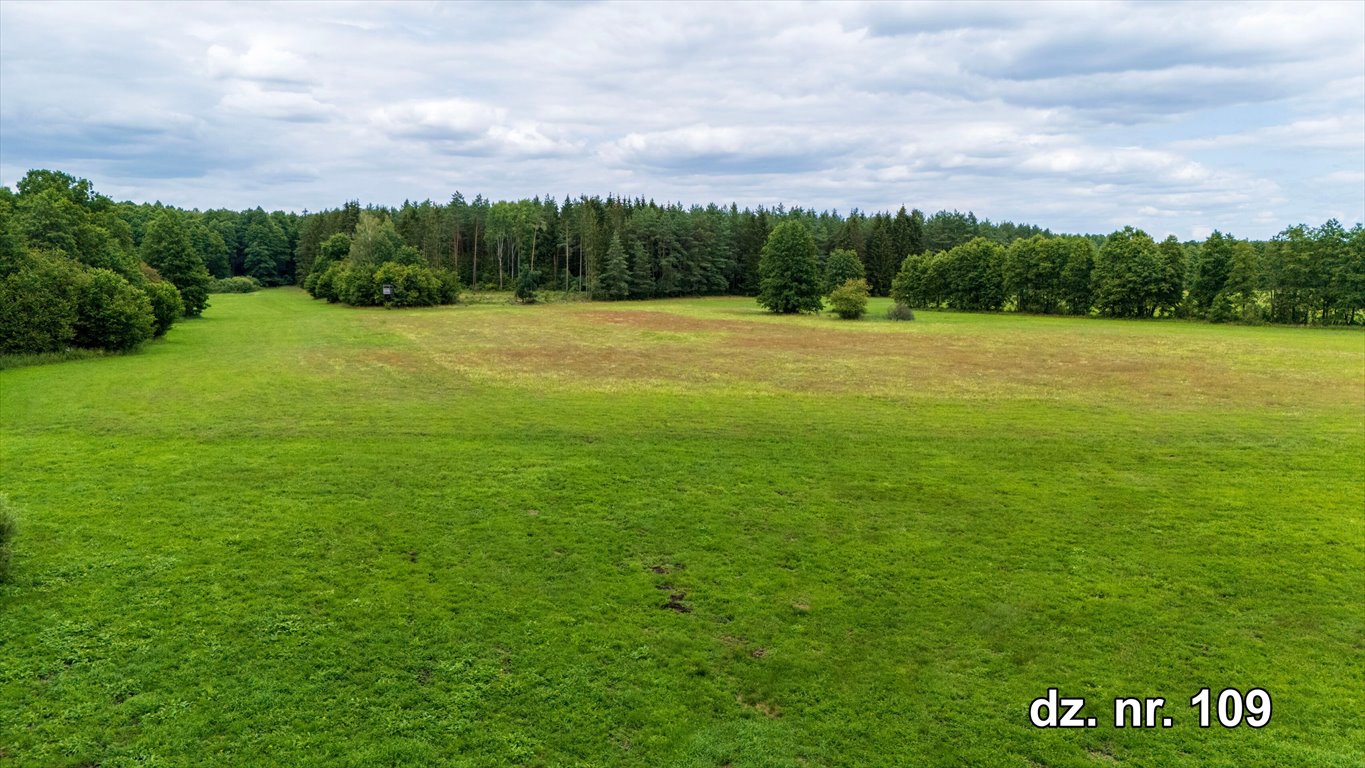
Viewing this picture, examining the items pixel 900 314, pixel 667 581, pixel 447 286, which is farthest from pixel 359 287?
pixel 667 581

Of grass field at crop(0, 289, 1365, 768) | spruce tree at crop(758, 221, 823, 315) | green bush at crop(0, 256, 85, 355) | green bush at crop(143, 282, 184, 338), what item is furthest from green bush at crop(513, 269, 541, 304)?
grass field at crop(0, 289, 1365, 768)

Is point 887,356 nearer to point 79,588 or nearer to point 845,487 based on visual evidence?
point 845,487

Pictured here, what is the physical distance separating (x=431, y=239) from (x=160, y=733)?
335 ft

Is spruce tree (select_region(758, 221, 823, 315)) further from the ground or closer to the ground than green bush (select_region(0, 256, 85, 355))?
further from the ground

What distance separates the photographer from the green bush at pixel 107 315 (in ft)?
125

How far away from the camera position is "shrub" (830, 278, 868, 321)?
75.6 metres

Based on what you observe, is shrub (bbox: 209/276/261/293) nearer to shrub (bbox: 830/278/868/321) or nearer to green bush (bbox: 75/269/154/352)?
green bush (bbox: 75/269/154/352)

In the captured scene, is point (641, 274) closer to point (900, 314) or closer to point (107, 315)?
point (900, 314)

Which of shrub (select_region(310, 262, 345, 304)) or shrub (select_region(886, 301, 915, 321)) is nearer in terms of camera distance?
shrub (select_region(886, 301, 915, 321))

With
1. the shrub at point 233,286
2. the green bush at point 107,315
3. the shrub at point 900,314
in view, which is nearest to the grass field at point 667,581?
the green bush at point 107,315

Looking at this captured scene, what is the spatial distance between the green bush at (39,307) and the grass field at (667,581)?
11712 millimetres

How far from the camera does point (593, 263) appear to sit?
103688 mm

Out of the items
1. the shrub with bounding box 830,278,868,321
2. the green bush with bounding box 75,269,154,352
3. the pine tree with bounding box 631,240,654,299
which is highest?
the pine tree with bounding box 631,240,654,299

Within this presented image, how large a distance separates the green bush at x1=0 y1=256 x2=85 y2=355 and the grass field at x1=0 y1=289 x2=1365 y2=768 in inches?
461
